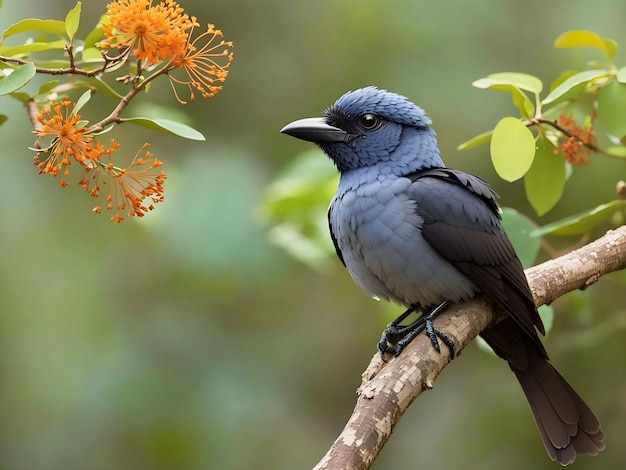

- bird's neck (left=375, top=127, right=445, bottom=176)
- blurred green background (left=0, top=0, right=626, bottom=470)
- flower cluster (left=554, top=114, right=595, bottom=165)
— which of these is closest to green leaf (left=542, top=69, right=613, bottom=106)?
flower cluster (left=554, top=114, right=595, bottom=165)

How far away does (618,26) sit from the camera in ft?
16.9

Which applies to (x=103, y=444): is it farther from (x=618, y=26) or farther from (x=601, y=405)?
(x=618, y=26)

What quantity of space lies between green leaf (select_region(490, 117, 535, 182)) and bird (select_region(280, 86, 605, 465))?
41 centimetres

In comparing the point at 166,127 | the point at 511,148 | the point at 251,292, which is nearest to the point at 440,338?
the point at 511,148

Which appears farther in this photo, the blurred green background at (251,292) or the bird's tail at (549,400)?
the blurred green background at (251,292)

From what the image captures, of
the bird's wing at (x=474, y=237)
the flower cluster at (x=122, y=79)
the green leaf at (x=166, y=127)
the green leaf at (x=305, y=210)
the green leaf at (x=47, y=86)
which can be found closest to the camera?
the flower cluster at (x=122, y=79)

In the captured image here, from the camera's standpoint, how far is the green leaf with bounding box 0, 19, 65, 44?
2301 mm

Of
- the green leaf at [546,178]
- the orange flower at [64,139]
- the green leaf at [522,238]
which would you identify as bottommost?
the green leaf at [522,238]

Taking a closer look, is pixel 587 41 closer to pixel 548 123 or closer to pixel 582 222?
pixel 548 123

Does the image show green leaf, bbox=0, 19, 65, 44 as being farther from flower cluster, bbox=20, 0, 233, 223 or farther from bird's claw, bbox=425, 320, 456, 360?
bird's claw, bbox=425, 320, 456, 360

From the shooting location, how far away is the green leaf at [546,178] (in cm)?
302

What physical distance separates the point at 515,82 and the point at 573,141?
0.93ft

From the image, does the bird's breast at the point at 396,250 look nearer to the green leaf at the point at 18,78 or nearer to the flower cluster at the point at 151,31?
the flower cluster at the point at 151,31

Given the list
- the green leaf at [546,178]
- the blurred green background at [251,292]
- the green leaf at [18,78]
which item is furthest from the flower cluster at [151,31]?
the blurred green background at [251,292]
